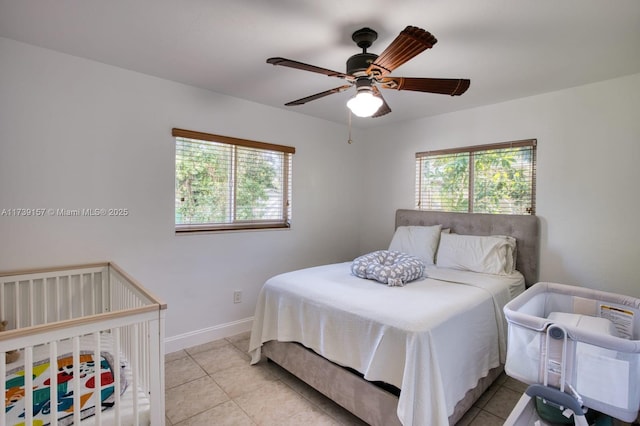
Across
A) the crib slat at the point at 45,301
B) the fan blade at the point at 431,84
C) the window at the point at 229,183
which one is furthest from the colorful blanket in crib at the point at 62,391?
the fan blade at the point at 431,84

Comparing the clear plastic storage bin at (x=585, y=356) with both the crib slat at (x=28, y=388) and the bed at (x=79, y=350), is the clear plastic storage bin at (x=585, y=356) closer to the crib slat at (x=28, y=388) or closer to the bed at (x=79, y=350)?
the bed at (x=79, y=350)

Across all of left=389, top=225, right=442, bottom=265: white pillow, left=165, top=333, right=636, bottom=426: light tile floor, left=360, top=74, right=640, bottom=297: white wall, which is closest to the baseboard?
left=165, top=333, right=636, bottom=426: light tile floor

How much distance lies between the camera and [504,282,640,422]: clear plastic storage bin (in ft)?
3.56

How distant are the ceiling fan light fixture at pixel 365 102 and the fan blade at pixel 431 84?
0.13 metres

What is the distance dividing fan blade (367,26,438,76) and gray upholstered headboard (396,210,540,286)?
2045 millimetres

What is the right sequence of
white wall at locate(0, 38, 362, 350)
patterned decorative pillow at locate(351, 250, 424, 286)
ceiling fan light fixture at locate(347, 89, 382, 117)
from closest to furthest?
ceiling fan light fixture at locate(347, 89, 382, 117), white wall at locate(0, 38, 362, 350), patterned decorative pillow at locate(351, 250, 424, 286)

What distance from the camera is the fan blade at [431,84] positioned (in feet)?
5.81

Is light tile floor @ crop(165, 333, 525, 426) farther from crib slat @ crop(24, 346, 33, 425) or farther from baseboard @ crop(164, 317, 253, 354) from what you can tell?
crib slat @ crop(24, 346, 33, 425)

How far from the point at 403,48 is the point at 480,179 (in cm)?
222

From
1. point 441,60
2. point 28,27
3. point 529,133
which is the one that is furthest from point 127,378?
point 529,133

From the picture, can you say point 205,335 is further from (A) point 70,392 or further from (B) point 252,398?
Result: (A) point 70,392

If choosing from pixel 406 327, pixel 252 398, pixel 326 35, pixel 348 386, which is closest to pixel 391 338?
pixel 406 327

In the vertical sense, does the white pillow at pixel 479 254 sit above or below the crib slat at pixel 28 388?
above

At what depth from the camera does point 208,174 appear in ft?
9.74
